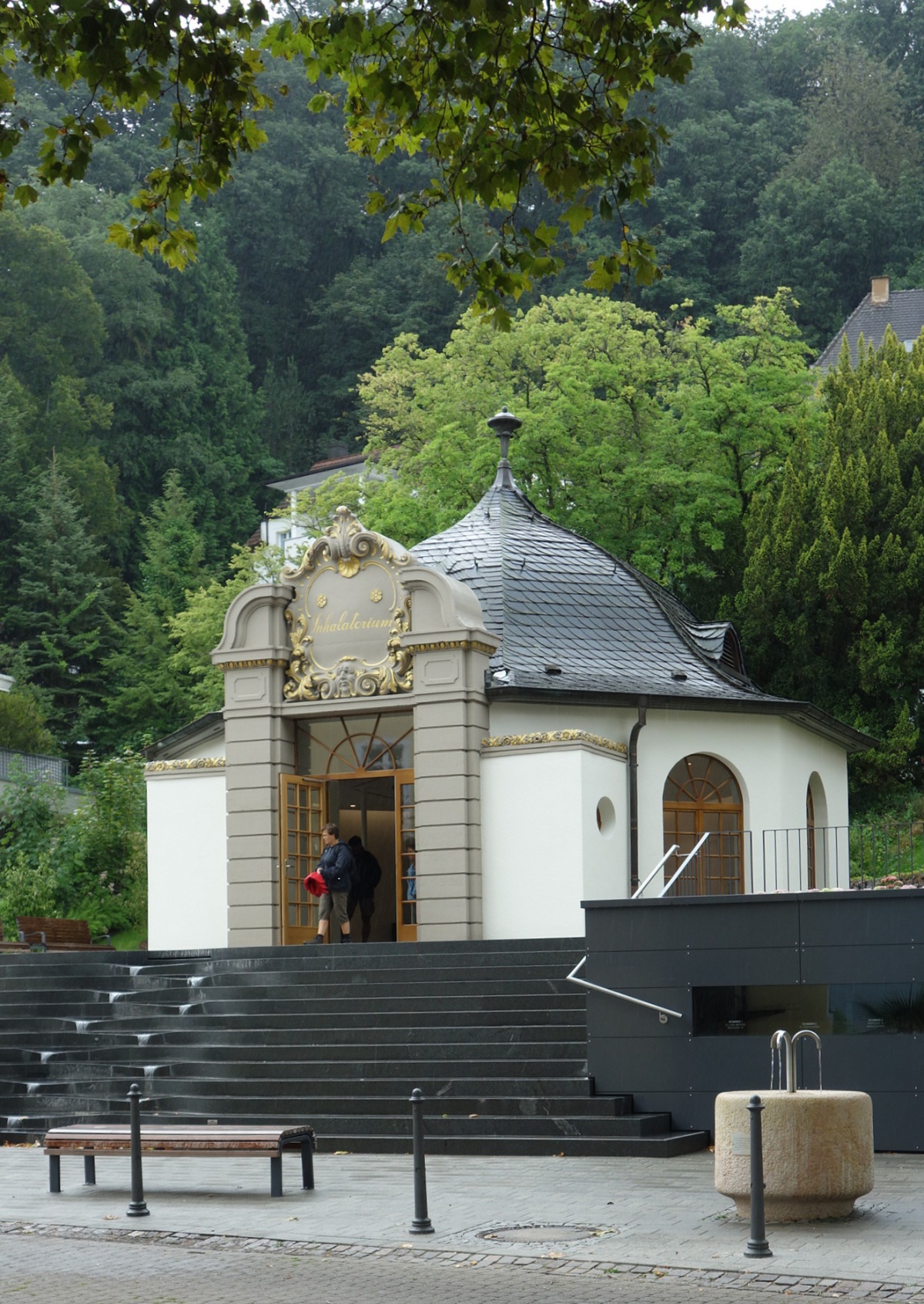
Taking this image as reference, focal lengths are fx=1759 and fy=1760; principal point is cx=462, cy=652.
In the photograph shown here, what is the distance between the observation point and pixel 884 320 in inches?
2186

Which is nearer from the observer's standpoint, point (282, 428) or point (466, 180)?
point (466, 180)

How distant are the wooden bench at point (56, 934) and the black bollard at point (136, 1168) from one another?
50.2 ft

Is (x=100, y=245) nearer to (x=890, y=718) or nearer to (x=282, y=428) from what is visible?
(x=282, y=428)

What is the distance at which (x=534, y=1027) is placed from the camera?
16938mm

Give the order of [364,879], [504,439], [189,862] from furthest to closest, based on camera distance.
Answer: [504,439] → [364,879] → [189,862]

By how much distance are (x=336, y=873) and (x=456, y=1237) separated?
1109 centimetres

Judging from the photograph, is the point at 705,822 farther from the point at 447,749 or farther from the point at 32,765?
the point at 32,765

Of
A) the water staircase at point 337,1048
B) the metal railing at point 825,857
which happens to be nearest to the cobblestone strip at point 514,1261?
the water staircase at point 337,1048

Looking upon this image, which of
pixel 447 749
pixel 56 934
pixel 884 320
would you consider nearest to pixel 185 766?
pixel 447 749

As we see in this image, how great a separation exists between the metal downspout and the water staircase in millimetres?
3896

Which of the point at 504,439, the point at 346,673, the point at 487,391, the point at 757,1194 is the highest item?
the point at 487,391

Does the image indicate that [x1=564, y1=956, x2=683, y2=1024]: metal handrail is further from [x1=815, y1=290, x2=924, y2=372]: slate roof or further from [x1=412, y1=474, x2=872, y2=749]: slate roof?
[x1=815, y1=290, x2=924, y2=372]: slate roof

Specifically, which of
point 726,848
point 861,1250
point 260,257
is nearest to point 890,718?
point 726,848

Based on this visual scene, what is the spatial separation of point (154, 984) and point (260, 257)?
58254 millimetres
